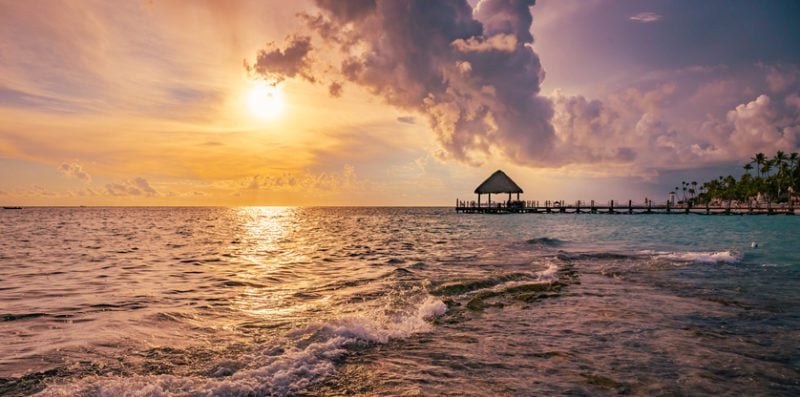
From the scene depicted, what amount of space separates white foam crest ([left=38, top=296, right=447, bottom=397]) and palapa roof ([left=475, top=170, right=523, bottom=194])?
3144 inches

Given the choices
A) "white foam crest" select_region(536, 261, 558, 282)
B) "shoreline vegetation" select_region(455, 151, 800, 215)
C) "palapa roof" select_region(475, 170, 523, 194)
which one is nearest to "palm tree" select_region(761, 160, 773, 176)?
"shoreline vegetation" select_region(455, 151, 800, 215)

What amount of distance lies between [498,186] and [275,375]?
83556 millimetres

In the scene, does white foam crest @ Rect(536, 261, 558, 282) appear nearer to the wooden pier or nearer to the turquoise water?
the turquoise water

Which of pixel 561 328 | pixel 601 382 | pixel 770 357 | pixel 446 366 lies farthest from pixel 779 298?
pixel 446 366

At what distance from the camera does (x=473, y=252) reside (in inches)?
928

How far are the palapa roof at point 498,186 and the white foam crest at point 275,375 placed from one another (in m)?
79.8

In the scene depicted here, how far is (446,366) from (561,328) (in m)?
3.12

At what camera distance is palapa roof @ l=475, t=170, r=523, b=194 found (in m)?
86.1

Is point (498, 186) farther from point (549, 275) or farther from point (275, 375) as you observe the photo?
point (275, 375)

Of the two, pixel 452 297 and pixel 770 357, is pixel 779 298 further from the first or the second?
pixel 452 297

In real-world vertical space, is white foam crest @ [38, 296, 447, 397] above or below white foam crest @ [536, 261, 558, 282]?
above

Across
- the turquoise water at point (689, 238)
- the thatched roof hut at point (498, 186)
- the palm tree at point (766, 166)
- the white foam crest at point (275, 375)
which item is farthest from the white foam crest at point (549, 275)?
the palm tree at point (766, 166)

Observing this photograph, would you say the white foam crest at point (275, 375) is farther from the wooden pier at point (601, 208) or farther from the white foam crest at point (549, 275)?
the wooden pier at point (601, 208)

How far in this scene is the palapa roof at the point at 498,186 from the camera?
86.1 meters
